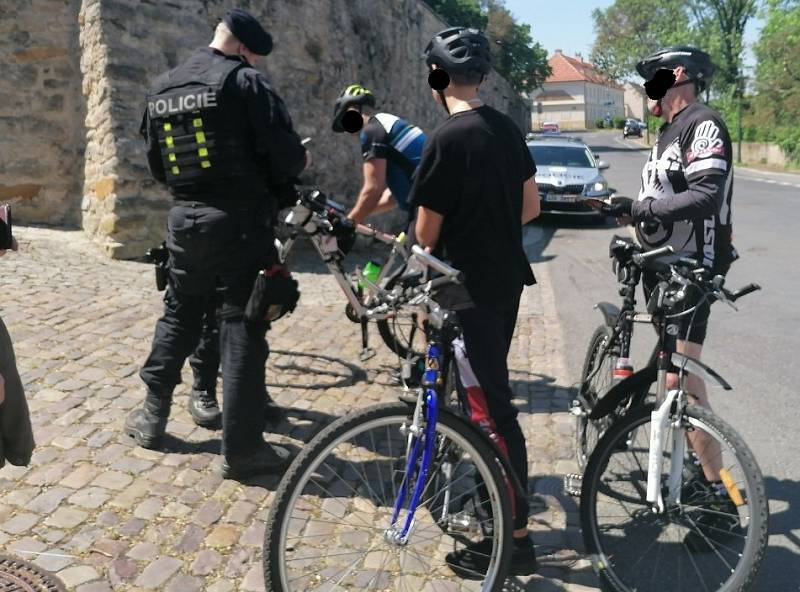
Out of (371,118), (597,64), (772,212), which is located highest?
(597,64)

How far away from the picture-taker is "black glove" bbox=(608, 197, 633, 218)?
3.24 metres

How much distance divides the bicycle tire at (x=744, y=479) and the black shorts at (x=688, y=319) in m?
0.30

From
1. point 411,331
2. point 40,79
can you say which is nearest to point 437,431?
point 411,331

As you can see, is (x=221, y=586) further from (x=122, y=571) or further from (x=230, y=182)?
(x=230, y=182)

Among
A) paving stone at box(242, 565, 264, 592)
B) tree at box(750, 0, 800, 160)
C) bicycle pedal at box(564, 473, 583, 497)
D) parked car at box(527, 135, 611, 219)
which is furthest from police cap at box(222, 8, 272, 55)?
tree at box(750, 0, 800, 160)

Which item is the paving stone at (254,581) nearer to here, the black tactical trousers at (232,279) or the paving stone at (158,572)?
the paving stone at (158,572)

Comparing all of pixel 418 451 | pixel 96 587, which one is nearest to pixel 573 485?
pixel 418 451

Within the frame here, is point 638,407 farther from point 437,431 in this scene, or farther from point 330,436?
point 330,436

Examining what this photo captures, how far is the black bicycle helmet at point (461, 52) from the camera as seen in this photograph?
8.91 ft

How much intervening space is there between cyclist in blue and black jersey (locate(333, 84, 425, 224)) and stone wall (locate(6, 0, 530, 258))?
167 inches

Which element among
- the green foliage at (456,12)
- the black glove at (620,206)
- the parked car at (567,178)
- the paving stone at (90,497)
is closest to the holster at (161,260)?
the paving stone at (90,497)

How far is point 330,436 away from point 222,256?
150 centimetres

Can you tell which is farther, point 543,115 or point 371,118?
point 543,115

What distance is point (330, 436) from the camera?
2.42 m
